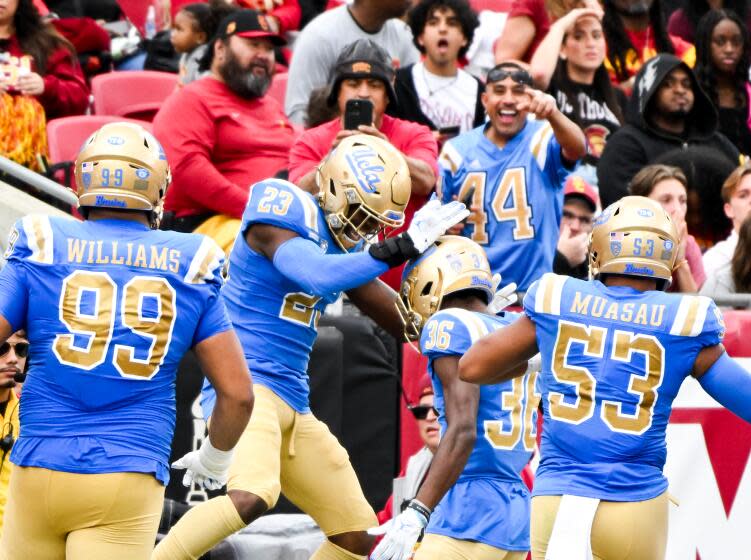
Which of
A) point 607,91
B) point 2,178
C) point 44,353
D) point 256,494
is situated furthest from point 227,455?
point 607,91

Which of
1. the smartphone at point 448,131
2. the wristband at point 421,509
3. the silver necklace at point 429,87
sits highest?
the silver necklace at point 429,87

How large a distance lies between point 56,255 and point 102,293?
0.63 feet

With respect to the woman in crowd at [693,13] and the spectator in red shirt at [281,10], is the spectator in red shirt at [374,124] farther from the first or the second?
the woman in crowd at [693,13]

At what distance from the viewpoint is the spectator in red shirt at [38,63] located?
8734 mm

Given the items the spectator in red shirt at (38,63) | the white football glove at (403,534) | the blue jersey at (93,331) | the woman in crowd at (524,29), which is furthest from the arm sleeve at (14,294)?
the woman in crowd at (524,29)

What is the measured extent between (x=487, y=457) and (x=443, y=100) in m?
3.62

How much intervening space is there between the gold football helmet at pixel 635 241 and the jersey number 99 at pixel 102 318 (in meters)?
1.52

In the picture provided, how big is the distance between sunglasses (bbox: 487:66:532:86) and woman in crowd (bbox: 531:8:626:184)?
99cm

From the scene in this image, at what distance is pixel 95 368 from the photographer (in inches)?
196

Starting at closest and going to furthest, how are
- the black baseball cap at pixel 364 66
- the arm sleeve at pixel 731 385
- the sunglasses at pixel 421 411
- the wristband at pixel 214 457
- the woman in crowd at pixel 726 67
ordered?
the arm sleeve at pixel 731 385, the wristband at pixel 214 457, the sunglasses at pixel 421 411, the black baseball cap at pixel 364 66, the woman in crowd at pixel 726 67

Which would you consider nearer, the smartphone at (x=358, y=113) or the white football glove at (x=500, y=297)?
the white football glove at (x=500, y=297)

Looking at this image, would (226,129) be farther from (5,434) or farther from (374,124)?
(5,434)

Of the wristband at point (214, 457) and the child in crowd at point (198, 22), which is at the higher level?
the child in crowd at point (198, 22)

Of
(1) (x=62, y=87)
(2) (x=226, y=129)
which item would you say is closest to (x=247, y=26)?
(2) (x=226, y=129)
